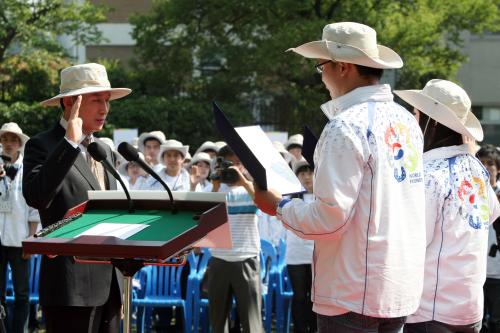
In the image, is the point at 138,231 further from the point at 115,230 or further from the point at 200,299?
the point at 200,299

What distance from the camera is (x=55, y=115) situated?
22.2m

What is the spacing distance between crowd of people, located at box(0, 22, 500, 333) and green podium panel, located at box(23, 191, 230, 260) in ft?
1.03

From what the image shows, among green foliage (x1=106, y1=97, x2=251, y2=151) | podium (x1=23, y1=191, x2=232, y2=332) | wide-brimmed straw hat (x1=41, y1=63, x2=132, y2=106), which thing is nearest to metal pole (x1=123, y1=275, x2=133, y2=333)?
podium (x1=23, y1=191, x2=232, y2=332)

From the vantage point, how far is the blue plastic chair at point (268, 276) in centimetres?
929

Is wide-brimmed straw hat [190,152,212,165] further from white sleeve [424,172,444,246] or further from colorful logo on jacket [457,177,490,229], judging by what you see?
white sleeve [424,172,444,246]

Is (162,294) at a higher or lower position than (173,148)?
lower

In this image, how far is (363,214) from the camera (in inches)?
134

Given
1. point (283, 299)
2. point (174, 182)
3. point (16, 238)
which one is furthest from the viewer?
point (174, 182)

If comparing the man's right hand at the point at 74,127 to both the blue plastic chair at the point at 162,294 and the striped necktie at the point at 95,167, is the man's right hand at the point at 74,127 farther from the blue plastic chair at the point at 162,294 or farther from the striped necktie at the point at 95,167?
the blue plastic chair at the point at 162,294

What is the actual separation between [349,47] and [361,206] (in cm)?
69

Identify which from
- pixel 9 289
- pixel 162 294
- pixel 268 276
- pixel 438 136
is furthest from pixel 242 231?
pixel 438 136

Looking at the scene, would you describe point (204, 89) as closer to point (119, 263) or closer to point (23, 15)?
point (23, 15)

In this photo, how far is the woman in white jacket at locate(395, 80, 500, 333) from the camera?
420cm

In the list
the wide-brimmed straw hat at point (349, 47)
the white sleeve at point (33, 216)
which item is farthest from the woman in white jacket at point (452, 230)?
the white sleeve at point (33, 216)
